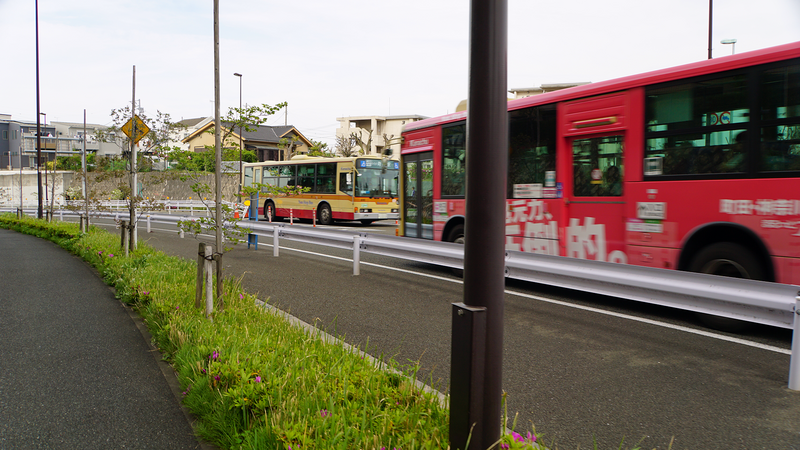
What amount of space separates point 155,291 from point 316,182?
1886 centimetres

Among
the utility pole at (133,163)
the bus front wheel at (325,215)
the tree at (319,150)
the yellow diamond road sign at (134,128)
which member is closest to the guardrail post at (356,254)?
the utility pole at (133,163)

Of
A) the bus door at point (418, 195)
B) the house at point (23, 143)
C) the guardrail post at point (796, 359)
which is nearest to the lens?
the guardrail post at point (796, 359)

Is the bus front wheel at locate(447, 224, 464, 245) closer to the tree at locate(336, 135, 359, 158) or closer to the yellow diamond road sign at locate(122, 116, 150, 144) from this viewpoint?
the yellow diamond road sign at locate(122, 116, 150, 144)

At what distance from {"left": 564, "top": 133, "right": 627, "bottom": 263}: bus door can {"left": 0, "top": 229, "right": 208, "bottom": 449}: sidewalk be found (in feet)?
18.5

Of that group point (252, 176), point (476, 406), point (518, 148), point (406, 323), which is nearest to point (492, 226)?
point (476, 406)

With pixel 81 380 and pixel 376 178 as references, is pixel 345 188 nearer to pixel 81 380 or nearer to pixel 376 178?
pixel 376 178

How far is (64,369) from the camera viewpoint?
15.1ft

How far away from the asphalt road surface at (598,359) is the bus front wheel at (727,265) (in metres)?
0.15

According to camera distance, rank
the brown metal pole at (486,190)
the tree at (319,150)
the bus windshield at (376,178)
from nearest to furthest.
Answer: the brown metal pole at (486,190) → the bus windshield at (376,178) → the tree at (319,150)

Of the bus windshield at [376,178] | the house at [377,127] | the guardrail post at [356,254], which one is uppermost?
the house at [377,127]

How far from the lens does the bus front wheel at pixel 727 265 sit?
5.64 meters

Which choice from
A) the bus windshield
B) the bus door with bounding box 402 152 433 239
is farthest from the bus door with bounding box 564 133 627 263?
the bus windshield

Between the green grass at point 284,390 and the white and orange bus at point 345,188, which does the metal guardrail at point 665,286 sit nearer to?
the green grass at point 284,390

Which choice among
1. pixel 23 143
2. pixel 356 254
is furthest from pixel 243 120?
pixel 23 143
